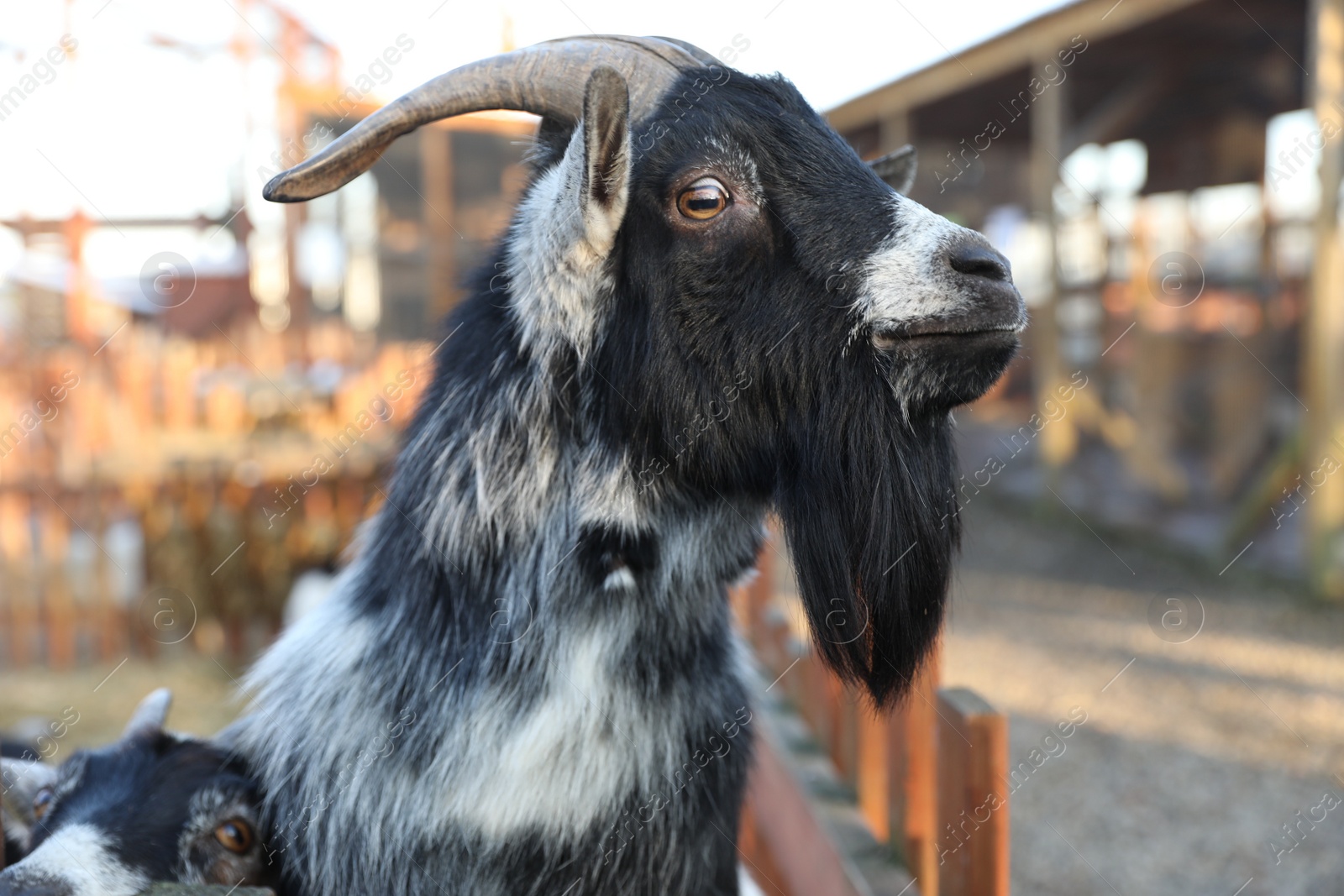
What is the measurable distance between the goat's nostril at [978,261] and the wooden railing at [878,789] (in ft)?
2.37

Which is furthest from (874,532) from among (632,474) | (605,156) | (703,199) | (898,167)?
(898,167)

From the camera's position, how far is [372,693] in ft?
5.32

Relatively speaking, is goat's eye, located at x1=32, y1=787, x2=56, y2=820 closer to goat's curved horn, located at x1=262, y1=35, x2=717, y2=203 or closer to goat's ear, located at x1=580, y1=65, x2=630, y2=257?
goat's curved horn, located at x1=262, y1=35, x2=717, y2=203

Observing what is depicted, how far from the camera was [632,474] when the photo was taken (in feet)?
5.02

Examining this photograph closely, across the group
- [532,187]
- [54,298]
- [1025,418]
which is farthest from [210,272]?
[532,187]

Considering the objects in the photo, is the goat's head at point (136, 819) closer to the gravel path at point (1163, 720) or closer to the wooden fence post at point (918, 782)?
the wooden fence post at point (918, 782)

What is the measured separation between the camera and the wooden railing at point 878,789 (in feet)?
5.16

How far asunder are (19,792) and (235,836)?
0.49 meters

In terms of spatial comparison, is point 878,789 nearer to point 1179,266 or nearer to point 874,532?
point 874,532

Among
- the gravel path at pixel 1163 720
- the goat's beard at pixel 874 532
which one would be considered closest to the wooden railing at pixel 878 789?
the goat's beard at pixel 874 532

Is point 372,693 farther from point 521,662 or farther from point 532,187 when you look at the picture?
point 532,187

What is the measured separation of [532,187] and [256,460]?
17.6 ft

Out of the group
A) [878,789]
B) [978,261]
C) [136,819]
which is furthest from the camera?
[878,789]

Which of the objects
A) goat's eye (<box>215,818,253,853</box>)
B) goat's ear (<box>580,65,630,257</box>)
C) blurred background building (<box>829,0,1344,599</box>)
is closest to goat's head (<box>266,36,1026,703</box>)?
goat's ear (<box>580,65,630,257</box>)
